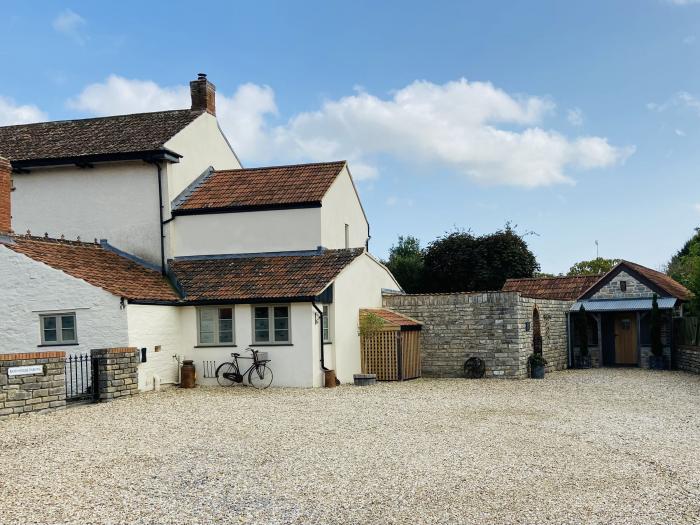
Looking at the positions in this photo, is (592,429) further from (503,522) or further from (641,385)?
(641,385)

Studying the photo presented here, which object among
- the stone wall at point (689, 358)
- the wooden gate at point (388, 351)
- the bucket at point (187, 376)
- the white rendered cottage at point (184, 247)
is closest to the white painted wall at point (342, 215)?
the white rendered cottage at point (184, 247)

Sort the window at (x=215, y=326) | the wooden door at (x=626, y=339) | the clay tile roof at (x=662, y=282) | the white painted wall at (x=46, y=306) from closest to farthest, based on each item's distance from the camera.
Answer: the white painted wall at (x=46, y=306) → the window at (x=215, y=326) → the clay tile roof at (x=662, y=282) → the wooden door at (x=626, y=339)

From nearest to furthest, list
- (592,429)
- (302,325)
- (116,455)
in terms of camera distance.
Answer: (116,455) < (592,429) < (302,325)

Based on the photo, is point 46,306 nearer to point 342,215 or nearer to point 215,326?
point 215,326

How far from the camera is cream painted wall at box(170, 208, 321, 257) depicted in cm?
2216

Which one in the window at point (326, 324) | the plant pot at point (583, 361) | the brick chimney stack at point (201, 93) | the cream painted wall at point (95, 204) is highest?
the brick chimney stack at point (201, 93)

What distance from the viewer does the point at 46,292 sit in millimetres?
18234

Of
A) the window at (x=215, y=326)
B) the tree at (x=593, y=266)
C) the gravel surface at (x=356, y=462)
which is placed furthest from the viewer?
the tree at (x=593, y=266)

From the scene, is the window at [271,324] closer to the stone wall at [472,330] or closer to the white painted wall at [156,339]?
the white painted wall at [156,339]

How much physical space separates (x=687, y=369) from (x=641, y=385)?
615 cm

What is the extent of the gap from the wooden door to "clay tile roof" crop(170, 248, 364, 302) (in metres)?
12.4

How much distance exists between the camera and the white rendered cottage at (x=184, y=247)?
18.4 meters

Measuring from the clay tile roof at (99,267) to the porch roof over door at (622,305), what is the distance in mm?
15704

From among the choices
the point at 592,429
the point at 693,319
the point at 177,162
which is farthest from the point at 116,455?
the point at 693,319
